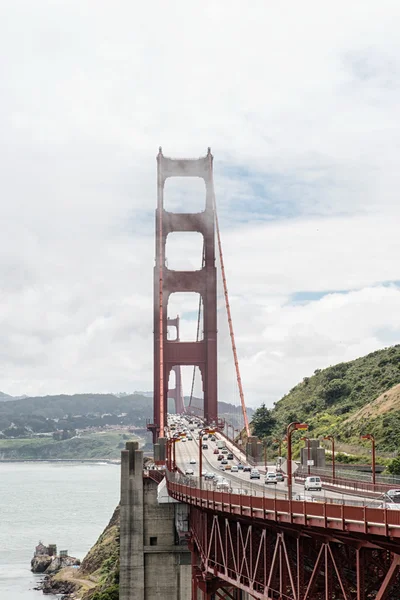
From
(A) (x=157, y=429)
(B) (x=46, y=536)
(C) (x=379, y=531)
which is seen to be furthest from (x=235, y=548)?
(B) (x=46, y=536)

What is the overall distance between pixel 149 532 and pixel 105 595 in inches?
573

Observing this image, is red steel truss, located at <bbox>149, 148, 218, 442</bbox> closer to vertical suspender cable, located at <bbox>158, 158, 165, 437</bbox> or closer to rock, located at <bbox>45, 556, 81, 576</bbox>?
vertical suspender cable, located at <bbox>158, 158, 165, 437</bbox>

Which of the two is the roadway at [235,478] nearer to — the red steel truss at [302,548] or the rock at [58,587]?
the red steel truss at [302,548]

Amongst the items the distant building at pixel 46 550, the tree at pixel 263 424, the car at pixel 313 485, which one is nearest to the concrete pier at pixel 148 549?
the car at pixel 313 485

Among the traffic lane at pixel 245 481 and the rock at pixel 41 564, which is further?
the rock at pixel 41 564

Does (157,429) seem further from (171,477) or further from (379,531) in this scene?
(379,531)

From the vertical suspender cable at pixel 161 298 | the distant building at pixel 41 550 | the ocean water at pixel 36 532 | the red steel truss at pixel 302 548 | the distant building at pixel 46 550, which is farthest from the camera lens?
the distant building at pixel 41 550

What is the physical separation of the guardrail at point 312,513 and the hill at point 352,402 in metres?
39.5

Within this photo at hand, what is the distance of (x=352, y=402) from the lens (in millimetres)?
100625

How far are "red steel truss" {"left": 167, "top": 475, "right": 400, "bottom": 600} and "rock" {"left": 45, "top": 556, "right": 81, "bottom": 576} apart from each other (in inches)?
3042

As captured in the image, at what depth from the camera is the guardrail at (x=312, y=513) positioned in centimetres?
1941

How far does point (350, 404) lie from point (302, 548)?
7547cm

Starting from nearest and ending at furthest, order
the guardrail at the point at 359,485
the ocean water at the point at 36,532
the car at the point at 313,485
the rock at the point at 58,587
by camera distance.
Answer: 1. the guardrail at the point at 359,485
2. the car at the point at 313,485
3. the rock at the point at 58,587
4. the ocean water at the point at 36,532

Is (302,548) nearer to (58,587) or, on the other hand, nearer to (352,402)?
(352,402)
